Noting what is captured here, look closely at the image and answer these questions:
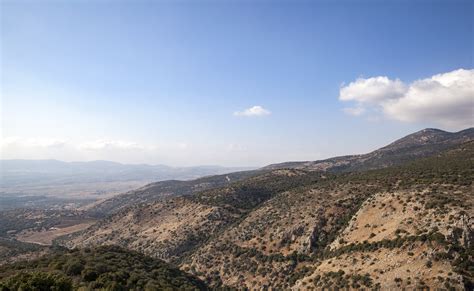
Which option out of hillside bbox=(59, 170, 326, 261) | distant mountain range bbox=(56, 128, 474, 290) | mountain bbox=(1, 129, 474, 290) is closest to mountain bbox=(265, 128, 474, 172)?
distant mountain range bbox=(56, 128, 474, 290)

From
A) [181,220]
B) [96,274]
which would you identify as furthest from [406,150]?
[96,274]

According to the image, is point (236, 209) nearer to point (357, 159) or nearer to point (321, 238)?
point (321, 238)

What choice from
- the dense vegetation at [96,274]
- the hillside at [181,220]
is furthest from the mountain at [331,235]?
the dense vegetation at [96,274]

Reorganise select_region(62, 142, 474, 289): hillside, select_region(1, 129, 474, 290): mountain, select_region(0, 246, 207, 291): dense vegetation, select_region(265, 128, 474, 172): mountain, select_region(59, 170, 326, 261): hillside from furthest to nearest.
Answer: select_region(265, 128, 474, 172): mountain, select_region(59, 170, 326, 261): hillside, select_region(62, 142, 474, 289): hillside, select_region(1, 129, 474, 290): mountain, select_region(0, 246, 207, 291): dense vegetation

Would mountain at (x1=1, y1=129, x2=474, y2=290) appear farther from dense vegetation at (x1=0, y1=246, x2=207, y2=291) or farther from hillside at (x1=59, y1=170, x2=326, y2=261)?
dense vegetation at (x1=0, y1=246, x2=207, y2=291)

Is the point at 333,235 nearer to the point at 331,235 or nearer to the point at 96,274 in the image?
the point at 331,235

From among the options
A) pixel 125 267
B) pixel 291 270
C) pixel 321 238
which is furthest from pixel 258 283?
pixel 125 267
